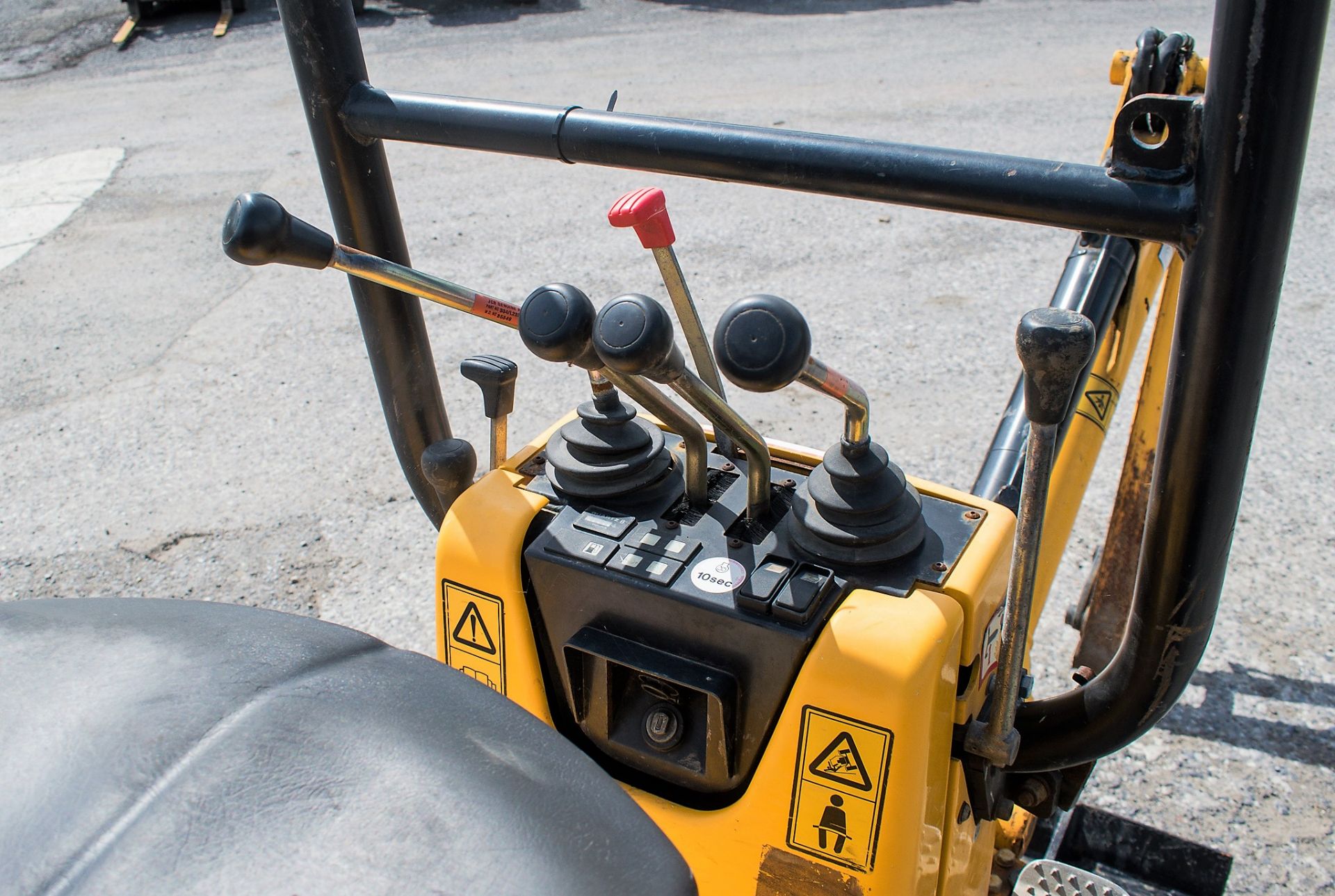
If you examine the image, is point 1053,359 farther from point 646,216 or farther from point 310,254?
point 310,254

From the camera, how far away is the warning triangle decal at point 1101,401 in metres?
1.55

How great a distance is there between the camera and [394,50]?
7672 millimetres

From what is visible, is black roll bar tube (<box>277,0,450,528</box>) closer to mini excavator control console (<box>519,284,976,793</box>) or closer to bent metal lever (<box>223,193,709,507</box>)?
bent metal lever (<box>223,193,709,507</box>)

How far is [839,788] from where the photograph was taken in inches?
38.7

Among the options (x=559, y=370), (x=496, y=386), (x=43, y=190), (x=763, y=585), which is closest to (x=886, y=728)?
(x=763, y=585)

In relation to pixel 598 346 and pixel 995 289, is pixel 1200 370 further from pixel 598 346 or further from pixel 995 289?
pixel 995 289

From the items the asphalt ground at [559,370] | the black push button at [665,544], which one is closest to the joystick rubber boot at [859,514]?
the black push button at [665,544]

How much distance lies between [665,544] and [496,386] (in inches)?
12.9

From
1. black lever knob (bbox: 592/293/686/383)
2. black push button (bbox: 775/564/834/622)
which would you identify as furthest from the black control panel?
black lever knob (bbox: 592/293/686/383)

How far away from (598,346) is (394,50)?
7570mm

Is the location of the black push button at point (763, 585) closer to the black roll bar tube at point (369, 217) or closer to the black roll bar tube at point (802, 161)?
the black roll bar tube at point (802, 161)

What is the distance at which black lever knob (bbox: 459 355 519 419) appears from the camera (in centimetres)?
126

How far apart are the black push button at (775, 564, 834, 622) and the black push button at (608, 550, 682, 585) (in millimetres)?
115

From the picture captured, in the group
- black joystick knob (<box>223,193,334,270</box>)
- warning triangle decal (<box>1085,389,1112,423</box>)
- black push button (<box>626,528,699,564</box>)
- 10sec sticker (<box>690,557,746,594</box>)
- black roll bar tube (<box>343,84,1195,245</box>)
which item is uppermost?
black roll bar tube (<box>343,84,1195,245</box>)
